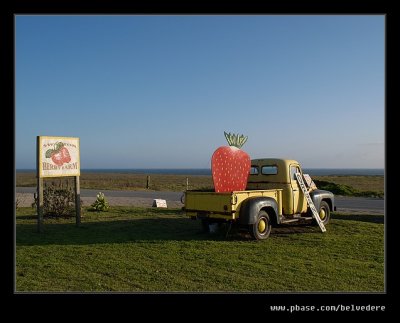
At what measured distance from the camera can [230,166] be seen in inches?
404

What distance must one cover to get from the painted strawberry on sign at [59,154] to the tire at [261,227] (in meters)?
6.44

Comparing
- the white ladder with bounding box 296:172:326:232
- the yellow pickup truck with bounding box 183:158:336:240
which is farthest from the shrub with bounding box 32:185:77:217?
the white ladder with bounding box 296:172:326:232

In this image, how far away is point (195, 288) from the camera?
6.06 metres

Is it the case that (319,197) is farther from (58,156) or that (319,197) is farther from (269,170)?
(58,156)

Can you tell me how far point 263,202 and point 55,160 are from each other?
21.7 ft

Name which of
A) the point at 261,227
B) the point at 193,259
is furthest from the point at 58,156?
the point at 261,227

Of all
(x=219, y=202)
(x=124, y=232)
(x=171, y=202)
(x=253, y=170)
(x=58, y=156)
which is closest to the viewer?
(x=219, y=202)
